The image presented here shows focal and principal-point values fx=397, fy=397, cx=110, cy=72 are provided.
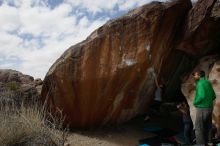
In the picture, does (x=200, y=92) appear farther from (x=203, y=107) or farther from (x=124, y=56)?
(x=124, y=56)

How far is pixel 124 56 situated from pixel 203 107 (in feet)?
8.77

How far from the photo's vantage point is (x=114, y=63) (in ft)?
33.9

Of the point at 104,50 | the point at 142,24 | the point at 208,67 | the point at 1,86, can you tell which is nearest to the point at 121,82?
the point at 104,50

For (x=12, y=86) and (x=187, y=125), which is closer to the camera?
(x=187, y=125)

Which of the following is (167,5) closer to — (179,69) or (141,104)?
(179,69)

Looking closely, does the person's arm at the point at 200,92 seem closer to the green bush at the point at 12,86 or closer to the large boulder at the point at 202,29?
the large boulder at the point at 202,29

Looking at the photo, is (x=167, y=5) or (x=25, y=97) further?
(x=25, y=97)

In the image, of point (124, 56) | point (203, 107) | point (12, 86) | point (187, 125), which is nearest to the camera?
point (203, 107)

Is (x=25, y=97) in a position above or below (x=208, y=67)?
below

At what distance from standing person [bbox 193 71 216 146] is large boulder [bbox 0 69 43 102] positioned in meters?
4.78

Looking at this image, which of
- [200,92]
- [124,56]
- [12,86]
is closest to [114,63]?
[124,56]

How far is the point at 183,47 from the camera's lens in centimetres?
1070

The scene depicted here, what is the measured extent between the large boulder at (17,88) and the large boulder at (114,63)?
0.89 meters

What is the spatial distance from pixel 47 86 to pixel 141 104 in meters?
2.72
